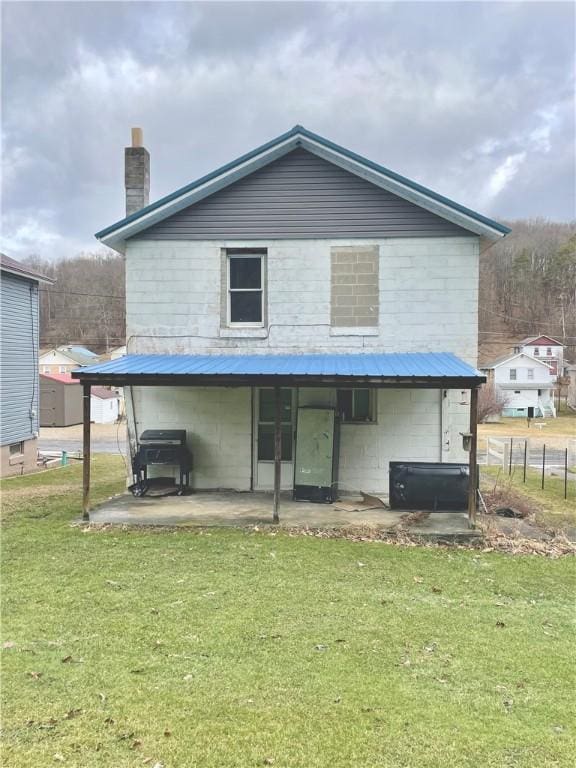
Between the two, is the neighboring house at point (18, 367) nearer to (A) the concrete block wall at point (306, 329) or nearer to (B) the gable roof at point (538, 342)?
(A) the concrete block wall at point (306, 329)

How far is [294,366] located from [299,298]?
204cm

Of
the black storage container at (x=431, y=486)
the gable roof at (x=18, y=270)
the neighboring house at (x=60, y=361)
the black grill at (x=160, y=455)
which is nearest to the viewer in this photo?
the black storage container at (x=431, y=486)

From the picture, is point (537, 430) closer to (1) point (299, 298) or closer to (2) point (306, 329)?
(2) point (306, 329)

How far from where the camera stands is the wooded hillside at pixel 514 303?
6688cm

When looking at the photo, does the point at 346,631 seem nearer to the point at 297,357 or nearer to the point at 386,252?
the point at 297,357

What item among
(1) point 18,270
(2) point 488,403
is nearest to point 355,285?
(1) point 18,270

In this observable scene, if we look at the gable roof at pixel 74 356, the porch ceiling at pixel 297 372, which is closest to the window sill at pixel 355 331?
the porch ceiling at pixel 297 372

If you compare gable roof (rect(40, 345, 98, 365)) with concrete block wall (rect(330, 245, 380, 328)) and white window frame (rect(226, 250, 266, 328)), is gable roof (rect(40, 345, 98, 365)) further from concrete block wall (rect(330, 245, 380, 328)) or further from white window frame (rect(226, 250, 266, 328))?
concrete block wall (rect(330, 245, 380, 328))

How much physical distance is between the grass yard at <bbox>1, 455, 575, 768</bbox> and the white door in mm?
3341

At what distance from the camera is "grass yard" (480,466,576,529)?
391 inches

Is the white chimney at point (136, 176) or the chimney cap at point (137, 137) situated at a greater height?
the chimney cap at point (137, 137)

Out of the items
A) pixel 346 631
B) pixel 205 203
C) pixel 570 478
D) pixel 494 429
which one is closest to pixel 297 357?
pixel 205 203

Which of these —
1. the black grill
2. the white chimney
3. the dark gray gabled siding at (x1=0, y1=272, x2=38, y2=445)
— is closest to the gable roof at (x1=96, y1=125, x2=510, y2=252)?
the white chimney

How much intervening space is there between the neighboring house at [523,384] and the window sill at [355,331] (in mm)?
42809
